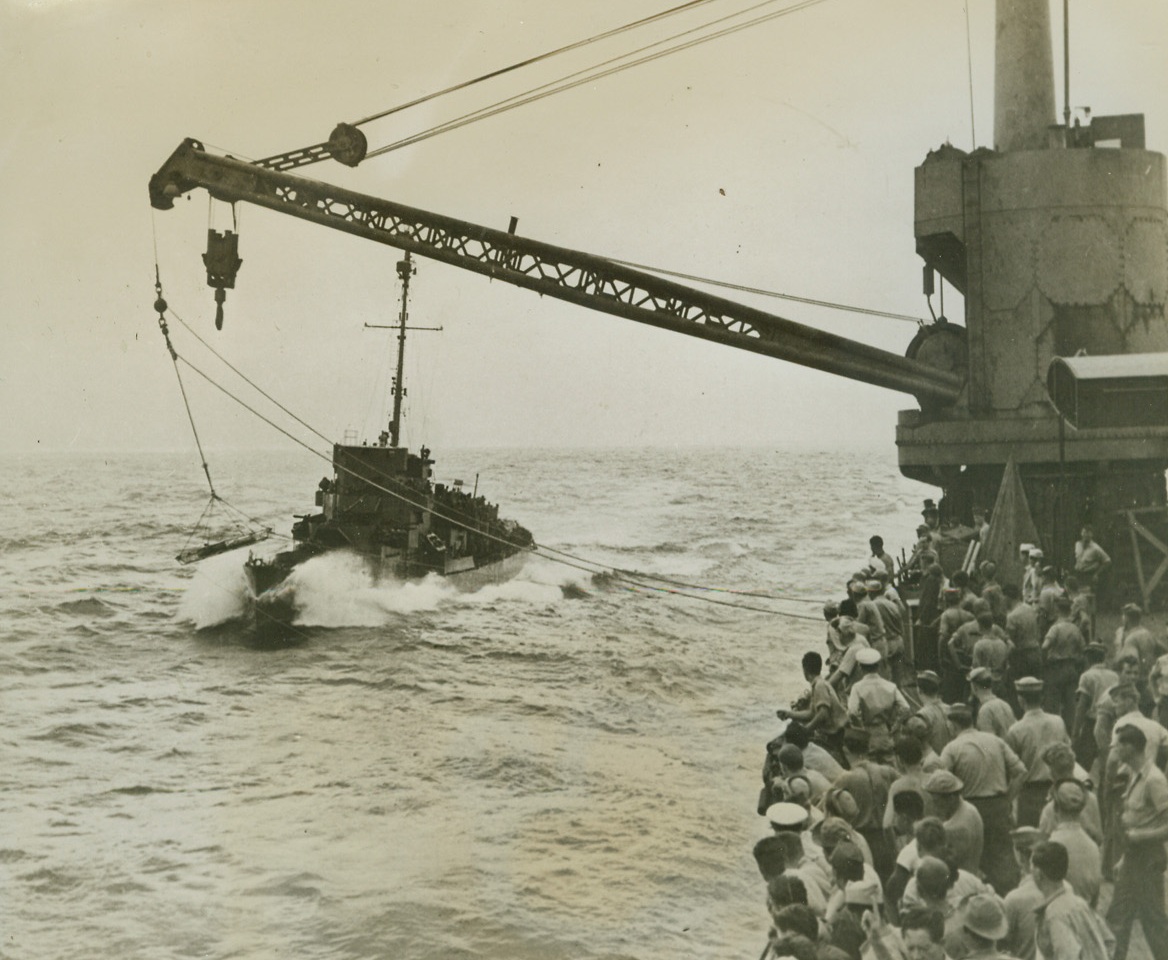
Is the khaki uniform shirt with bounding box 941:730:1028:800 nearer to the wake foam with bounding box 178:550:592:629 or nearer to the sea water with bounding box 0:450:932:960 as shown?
the sea water with bounding box 0:450:932:960

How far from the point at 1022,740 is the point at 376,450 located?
2642 cm

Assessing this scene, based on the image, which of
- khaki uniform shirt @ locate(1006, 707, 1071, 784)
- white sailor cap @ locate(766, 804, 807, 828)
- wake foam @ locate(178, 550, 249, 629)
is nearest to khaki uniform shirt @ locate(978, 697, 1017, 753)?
khaki uniform shirt @ locate(1006, 707, 1071, 784)

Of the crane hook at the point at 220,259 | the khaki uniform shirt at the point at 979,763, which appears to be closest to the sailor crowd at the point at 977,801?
the khaki uniform shirt at the point at 979,763

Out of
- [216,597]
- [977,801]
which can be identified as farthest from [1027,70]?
[216,597]

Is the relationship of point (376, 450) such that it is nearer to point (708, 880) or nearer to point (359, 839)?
point (359, 839)

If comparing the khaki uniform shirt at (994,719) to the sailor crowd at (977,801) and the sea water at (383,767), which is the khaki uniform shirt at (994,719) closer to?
the sailor crowd at (977,801)

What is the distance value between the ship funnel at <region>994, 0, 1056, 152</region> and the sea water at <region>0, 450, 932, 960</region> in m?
10.7

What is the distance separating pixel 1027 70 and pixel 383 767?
56.6ft

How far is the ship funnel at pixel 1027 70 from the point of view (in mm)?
18438

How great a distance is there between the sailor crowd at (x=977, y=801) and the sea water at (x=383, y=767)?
131 inches

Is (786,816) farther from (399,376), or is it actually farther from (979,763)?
(399,376)

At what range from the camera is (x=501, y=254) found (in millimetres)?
16797

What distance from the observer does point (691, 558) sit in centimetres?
5184

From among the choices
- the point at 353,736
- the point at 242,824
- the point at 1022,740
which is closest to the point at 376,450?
the point at 353,736
